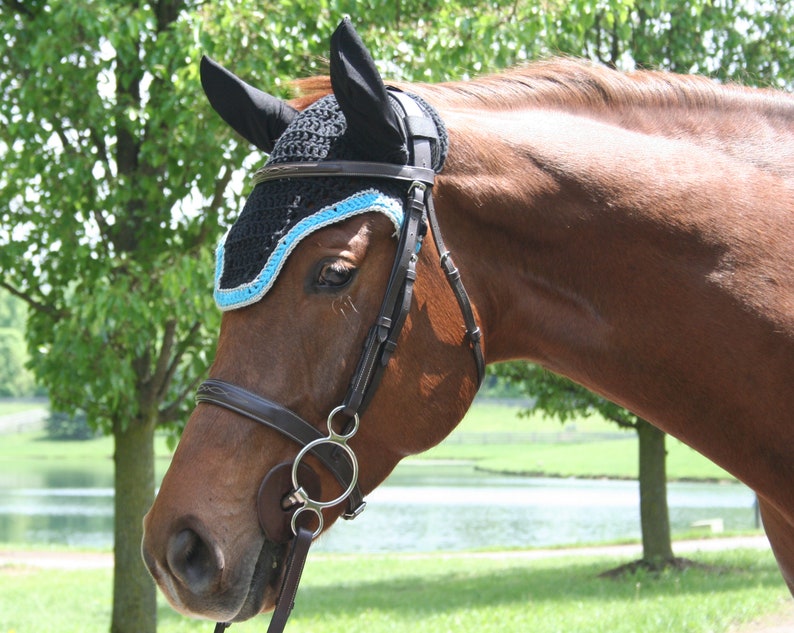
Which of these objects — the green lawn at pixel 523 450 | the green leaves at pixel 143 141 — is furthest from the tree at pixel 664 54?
the green lawn at pixel 523 450

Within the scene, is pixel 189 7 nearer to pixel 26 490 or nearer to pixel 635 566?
pixel 635 566

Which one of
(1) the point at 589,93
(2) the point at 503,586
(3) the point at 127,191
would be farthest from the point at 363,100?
(2) the point at 503,586

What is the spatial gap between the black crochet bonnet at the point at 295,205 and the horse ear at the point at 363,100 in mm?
34

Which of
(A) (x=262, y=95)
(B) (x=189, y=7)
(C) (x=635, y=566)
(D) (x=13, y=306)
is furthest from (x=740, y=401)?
(D) (x=13, y=306)

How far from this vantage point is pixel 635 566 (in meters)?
12.2

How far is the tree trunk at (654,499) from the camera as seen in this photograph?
12328 millimetres

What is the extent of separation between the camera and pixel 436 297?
84.3 inches

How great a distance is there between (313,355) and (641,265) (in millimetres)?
791

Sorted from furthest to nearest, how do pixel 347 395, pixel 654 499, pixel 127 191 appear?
pixel 654 499 < pixel 127 191 < pixel 347 395

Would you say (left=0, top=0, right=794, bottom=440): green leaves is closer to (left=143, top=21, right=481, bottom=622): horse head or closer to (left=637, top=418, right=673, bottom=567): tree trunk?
(left=143, top=21, right=481, bottom=622): horse head

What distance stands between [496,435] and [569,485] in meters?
33.5

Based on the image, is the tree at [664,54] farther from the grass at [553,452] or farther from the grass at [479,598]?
the grass at [553,452]

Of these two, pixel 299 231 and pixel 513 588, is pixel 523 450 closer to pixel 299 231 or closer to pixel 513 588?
pixel 513 588

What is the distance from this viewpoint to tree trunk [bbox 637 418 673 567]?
12.3m
